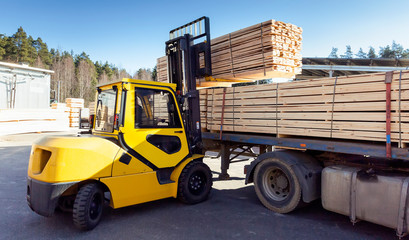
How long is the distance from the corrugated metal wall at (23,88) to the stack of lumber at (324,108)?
23350mm

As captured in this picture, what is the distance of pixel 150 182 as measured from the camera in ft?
16.1

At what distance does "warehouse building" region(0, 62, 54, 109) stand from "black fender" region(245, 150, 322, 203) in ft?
80.8

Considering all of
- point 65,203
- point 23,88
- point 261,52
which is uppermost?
point 23,88

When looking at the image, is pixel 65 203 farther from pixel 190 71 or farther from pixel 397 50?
pixel 397 50

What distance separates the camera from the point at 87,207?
415cm

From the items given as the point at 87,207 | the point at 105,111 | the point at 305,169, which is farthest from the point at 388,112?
the point at 105,111

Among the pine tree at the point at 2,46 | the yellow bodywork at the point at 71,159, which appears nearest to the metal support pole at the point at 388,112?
the yellow bodywork at the point at 71,159

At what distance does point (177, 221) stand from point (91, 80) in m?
56.4

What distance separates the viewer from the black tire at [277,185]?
483 cm

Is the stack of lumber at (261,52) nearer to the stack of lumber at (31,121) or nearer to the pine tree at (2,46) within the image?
the stack of lumber at (31,121)

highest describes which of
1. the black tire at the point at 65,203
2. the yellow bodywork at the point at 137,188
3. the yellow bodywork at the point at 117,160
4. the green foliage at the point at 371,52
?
the green foliage at the point at 371,52

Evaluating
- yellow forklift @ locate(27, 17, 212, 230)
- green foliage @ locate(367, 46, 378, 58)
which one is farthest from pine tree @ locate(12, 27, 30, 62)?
green foliage @ locate(367, 46, 378, 58)

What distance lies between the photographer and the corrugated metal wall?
75.7 feet

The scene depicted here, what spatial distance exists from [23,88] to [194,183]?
24.3 meters
